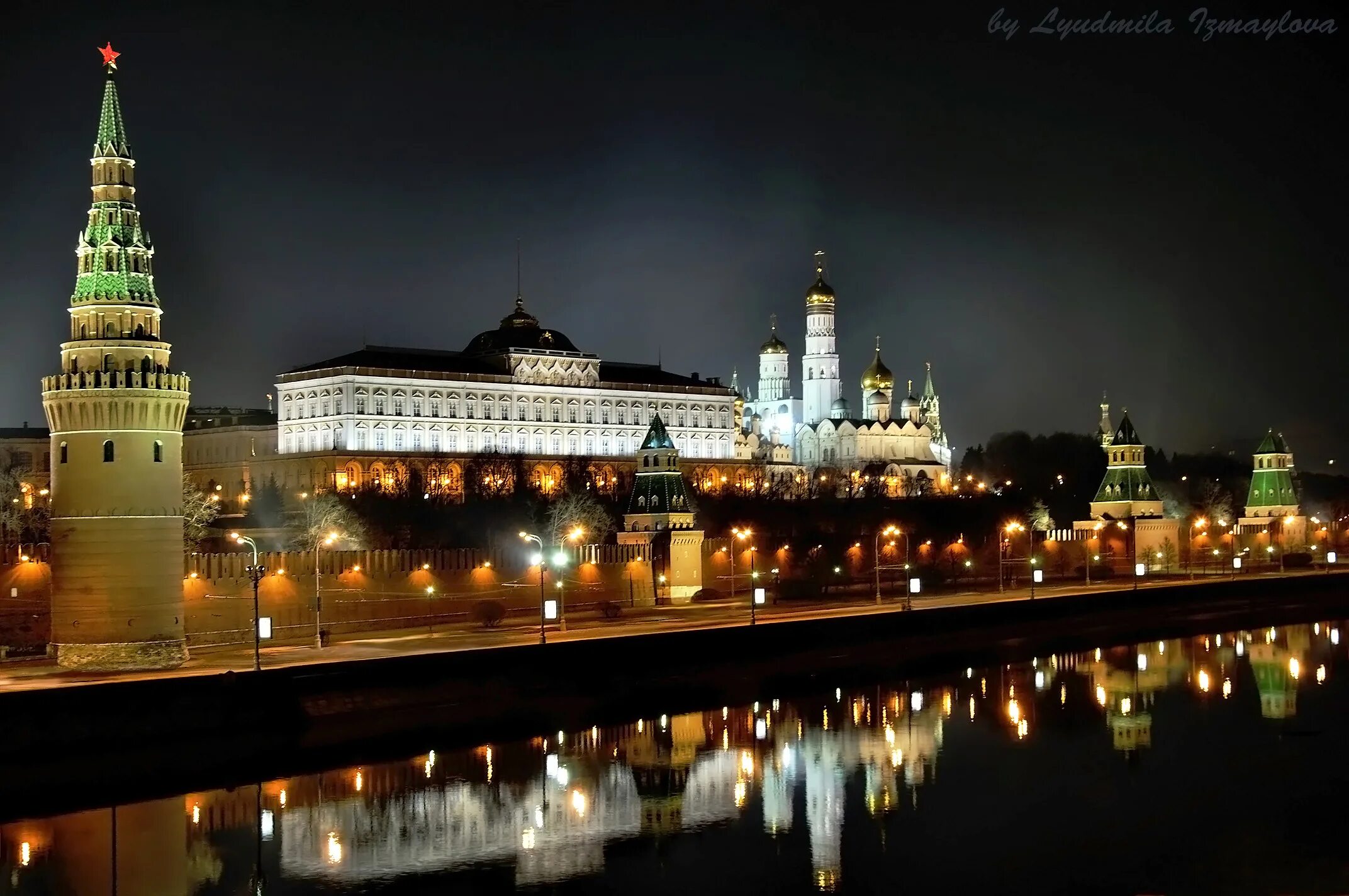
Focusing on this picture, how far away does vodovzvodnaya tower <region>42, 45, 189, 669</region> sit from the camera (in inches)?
1654

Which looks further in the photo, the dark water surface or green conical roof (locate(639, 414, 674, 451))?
green conical roof (locate(639, 414, 674, 451))

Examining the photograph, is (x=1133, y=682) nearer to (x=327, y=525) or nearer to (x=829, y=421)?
(x=327, y=525)

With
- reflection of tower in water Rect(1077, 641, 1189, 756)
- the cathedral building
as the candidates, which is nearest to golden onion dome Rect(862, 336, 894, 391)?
the cathedral building

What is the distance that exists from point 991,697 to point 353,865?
24792 millimetres

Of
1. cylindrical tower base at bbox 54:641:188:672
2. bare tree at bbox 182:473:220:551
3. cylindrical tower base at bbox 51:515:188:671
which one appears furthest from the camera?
bare tree at bbox 182:473:220:551

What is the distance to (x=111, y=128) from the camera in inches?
1690

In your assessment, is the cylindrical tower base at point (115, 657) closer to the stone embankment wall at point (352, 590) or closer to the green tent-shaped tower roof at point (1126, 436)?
the stone embankment wall at point (352, 590)

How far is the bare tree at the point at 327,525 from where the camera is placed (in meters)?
79.3

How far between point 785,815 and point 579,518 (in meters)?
54.7

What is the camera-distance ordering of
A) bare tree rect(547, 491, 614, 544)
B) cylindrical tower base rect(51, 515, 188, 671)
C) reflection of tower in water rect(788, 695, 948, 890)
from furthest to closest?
bare tree rect(547, 491, 614, 544) → cylindrical tower base rect(51, 515, 188, 671) → reflection of tower in water rect(788, 695, 948, 890)

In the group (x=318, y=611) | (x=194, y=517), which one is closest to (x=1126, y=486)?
(x=194, y=517)

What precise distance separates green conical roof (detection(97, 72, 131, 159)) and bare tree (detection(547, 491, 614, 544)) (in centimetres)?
3797

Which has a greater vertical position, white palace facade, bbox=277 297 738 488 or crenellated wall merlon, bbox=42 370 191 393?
white palace facade, bbox=277 297 738 488

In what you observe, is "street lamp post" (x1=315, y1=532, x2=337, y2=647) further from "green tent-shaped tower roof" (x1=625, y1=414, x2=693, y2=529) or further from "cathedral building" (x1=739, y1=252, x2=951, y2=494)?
"cathedral building" (x1=739, y1=252, x2=951, y2=494)
